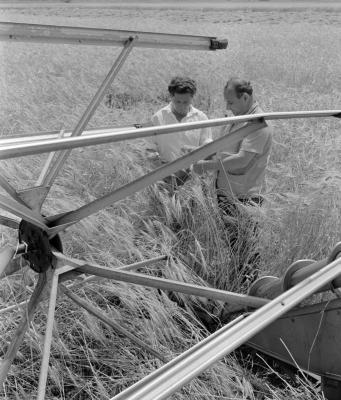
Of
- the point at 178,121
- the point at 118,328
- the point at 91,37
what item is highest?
A: the point at 91,37

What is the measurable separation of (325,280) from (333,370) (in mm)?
747

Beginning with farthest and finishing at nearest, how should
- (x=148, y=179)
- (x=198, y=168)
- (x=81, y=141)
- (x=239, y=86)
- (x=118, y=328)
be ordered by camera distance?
(x=198, y=168)
(x=239, y=86)
(x=118, y=328)
(x=148, y=179)
(x=81, y=141)

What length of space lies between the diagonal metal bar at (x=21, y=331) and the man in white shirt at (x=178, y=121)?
1.85 m

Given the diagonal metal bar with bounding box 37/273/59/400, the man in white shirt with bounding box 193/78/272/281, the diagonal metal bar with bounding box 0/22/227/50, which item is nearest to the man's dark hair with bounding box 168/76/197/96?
the man in white shirt with bounding box 193/78/272/281

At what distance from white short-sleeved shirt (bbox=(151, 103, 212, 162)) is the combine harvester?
0.92m

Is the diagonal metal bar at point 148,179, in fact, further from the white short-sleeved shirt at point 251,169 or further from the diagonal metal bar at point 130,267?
the white short-sleeved shirt at point 251,169

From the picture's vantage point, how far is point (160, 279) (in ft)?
6.23

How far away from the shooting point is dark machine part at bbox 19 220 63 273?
185 centimetres

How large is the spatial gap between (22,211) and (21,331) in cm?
41

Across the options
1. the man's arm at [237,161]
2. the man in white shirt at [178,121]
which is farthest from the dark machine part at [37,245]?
the man in white shirt at [178,121]

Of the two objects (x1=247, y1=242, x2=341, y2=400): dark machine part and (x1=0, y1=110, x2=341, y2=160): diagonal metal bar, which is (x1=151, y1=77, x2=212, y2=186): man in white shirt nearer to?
(x1=247, y1=242, x2=341, y2=400): dark machine part

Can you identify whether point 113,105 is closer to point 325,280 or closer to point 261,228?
point 261,228

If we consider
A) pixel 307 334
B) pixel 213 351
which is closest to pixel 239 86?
pixel 307 334

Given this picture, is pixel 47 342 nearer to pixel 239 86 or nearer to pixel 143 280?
pixel 143 280
